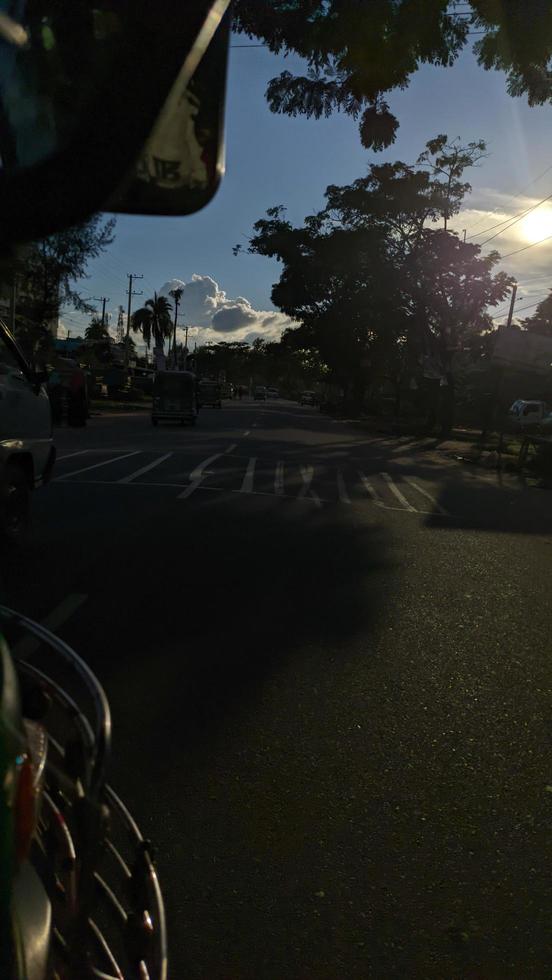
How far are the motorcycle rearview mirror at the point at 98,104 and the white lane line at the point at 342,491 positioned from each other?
1186cm

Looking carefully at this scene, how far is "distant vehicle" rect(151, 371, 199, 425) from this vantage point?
3206 cm

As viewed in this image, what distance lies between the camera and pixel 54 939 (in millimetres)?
1643

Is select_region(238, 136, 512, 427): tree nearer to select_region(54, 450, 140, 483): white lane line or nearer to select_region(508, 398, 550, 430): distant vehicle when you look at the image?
select_region(508, 398, 550, 430): distant vehicle

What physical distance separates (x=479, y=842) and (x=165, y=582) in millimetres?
4351

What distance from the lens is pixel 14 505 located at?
7.86 metres

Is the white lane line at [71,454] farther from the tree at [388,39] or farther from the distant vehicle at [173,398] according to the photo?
the distant vehicle at [173,398]

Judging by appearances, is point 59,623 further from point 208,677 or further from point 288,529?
point 288,529

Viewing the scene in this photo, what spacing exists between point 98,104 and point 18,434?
6.58 meters

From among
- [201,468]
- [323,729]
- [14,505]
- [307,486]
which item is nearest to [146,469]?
[201,468]

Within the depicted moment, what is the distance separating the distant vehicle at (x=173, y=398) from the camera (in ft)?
105

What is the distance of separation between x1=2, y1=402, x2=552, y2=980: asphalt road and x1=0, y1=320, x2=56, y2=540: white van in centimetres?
51

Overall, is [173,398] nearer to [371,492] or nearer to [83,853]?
[371,492]

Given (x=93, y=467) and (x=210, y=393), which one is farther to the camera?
(x=210, y=393)

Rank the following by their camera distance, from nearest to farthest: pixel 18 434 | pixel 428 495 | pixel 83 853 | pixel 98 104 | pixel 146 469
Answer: pixel 98 104 < pixel 83 853 < pixel 18 434 < pixel 428 495 < pixel 146 469
